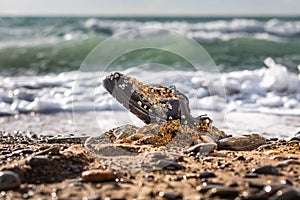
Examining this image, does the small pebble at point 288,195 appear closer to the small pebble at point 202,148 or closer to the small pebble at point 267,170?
the small pebble at point 267,170

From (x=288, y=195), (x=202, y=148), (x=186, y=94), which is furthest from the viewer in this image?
(x=186, y=94)

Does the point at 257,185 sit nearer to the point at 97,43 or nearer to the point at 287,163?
the point at 287,163

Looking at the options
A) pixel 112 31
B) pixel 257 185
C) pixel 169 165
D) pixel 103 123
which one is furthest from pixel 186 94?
pixel 112 31

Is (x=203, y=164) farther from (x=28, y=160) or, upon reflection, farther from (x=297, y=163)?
(x=28, y=160)

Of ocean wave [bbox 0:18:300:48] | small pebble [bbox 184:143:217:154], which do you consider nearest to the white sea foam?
small pebble [bbox 184:143:217:154]

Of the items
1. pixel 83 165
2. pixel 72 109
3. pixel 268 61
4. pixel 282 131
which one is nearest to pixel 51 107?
pixel 72 109

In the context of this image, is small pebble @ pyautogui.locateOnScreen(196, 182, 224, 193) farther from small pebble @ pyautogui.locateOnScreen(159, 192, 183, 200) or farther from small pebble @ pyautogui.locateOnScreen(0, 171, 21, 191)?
small pebble @ pyautogui.locateOnScreen(0, 171, 21, 191)
